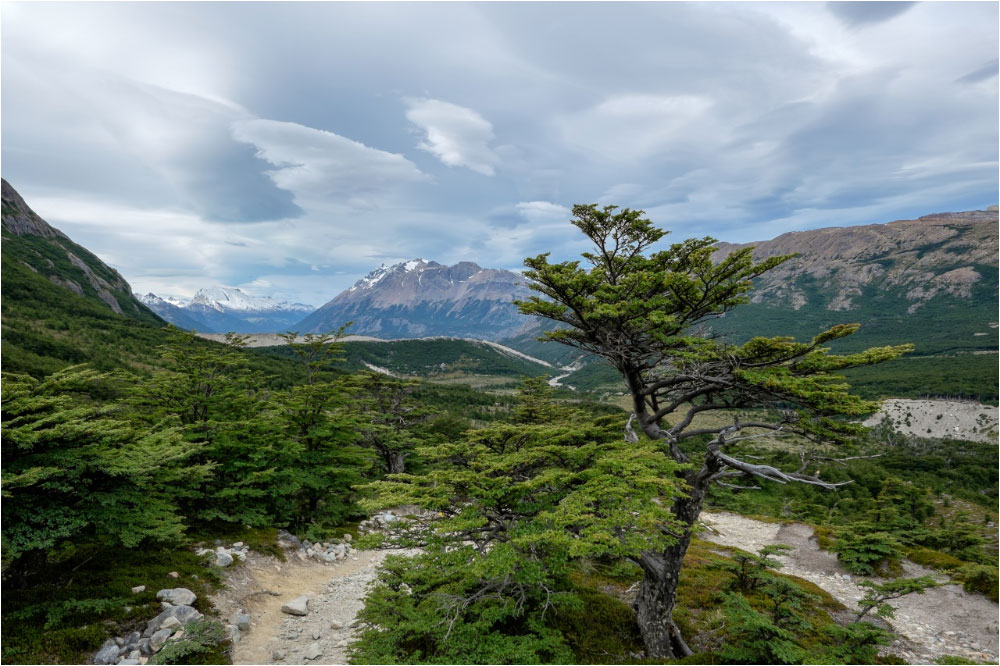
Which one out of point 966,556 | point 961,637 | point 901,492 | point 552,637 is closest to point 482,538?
point 552,637

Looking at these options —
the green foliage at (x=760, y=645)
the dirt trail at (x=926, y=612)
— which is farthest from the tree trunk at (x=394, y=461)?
the green foliage at (x=760, y=645)

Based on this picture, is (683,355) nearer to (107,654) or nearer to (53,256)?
(107,654)

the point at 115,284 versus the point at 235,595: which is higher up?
the point at 115,284

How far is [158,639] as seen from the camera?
31.5ft

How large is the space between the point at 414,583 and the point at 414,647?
1347mm

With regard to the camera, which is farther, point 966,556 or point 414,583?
point 966,556

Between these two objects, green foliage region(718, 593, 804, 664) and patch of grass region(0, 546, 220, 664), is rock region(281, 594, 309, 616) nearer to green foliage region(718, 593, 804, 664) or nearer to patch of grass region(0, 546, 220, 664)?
patch of grass region(0, 546, 220, 664)

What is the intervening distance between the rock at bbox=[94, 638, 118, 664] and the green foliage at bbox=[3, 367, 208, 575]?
6.91 ft

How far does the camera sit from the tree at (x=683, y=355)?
9.02m

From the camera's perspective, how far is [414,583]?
10562 millimetres

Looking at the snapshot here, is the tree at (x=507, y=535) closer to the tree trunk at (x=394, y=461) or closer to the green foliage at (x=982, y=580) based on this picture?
→ the green foliage at (x=982, y=580)

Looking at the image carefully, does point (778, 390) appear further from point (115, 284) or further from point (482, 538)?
point (115, 284)

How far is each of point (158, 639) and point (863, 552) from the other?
1060 inches

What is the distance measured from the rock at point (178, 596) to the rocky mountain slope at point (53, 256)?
115474 mm
